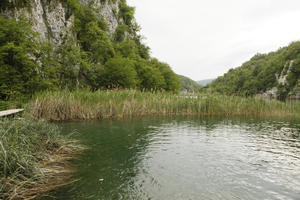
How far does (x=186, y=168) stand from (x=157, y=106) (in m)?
10.9

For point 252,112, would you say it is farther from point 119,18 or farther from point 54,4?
point 119,18

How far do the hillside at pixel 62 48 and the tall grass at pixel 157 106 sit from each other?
2.12 metres

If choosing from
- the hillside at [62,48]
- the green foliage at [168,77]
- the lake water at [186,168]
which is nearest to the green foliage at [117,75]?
the hillside at [62,48]

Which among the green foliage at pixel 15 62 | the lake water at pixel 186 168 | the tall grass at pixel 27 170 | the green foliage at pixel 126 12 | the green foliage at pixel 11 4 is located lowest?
the lake water at pixel 186 168

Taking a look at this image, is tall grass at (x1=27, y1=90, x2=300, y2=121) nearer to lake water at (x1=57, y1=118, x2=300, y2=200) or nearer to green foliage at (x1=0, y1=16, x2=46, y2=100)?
green foliage at (x1=0, y1=16, x2=46, y2=100)

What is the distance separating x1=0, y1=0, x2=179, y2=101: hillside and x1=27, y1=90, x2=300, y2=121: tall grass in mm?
2119

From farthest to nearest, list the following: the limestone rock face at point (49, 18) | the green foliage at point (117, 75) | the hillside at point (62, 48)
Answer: the green foliage at point (117, 75) → the limestone rock face at point (49, 18) → the hillside at point (62, 48)

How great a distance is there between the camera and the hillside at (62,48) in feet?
46.2

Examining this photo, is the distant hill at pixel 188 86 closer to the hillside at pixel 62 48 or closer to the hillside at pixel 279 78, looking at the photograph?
the hillside at pixel 62 48

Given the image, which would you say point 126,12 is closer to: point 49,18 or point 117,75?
point 117,75

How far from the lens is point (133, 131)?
9.33m

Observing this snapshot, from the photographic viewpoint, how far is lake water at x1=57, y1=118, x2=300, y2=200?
3.51 meters

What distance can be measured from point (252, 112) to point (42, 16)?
87.2ft

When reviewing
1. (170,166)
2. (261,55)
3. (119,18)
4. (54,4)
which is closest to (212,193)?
(170,166)
